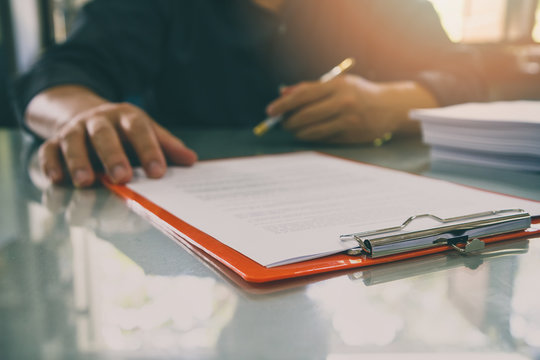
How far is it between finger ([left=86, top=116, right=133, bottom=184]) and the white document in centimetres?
2

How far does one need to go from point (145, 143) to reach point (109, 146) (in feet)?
0.14

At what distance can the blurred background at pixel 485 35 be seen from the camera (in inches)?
79.3

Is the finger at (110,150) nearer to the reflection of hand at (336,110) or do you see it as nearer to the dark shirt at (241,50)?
the reflection of hand at (336,110)

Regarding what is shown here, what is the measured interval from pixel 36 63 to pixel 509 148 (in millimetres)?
903

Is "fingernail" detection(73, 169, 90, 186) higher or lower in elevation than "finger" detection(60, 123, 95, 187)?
lower

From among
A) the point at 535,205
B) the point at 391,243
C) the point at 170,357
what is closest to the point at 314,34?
the point at 535,205

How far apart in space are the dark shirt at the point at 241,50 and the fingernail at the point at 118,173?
1.74 ft

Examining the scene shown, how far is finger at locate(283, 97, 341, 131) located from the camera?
83cm

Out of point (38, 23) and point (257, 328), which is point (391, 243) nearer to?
point (257, 328)

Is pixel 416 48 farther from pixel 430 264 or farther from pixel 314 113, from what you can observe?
pixel 430 264

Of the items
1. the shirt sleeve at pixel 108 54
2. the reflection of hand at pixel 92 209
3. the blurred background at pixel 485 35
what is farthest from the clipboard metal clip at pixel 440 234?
the blurred background at pixel 485 35

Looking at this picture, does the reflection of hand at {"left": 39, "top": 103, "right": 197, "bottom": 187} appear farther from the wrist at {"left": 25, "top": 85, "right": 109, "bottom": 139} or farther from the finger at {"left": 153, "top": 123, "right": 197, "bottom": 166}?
the wrist at {"left": 25, "top": 85, "right": 109, "bottom": 139}

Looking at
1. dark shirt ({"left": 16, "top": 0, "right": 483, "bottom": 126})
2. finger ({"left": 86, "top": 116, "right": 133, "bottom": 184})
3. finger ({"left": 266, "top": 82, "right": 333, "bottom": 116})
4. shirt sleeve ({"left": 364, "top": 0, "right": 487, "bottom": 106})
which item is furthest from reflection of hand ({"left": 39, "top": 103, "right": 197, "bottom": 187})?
shirt sleeve ({"left": 364, "top": 0, "right": 487, "bottom": 106})

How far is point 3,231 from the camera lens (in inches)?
14.6
